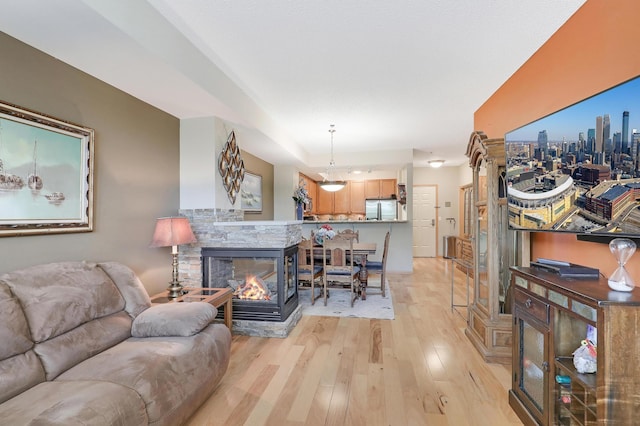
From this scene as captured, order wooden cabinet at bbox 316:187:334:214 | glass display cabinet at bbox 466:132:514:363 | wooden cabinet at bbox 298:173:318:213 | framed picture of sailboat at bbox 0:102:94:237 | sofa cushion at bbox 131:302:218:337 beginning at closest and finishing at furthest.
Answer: framed picture of sailboat at bbox 0:102:94:237 → sofa cushion at bbox 131:302:218:337 → glass display cabinet at bbox 466:132:514:363 → wooden cabinet at bbox 298:173:318:213 → wooden cabinet at bbox 316:187:334:214

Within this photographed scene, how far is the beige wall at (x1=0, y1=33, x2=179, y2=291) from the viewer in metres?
1.78

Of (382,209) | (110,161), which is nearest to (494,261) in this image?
(110,161)

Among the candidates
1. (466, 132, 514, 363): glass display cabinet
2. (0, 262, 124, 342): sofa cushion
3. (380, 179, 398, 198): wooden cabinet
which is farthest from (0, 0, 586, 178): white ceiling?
(380, 179, 398, 198): wooden cabinet

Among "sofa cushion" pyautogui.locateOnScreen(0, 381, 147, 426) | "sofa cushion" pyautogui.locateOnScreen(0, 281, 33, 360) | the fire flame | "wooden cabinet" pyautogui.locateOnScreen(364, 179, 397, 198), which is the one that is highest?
"wooden cabinet" pyautogui.locateOnScreen(364, 179, 397, 198)

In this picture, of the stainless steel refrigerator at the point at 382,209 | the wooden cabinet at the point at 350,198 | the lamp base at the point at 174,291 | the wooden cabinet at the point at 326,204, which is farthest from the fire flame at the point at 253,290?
the wooden cabinet at the point at 326,204

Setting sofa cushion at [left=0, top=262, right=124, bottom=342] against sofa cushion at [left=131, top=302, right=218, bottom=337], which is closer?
sofa cushion at [left=0, top=262, right=124, bottom=342]

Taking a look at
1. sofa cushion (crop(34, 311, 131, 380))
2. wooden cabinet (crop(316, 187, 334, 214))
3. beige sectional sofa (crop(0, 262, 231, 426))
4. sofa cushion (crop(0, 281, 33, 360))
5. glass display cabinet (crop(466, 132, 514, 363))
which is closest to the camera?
beige sectional sofa (crop(0, 262, 231, 426))

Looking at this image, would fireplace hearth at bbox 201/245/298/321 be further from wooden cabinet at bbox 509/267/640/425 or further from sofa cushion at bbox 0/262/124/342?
wooden cabinet at bbox 509/267/640/425

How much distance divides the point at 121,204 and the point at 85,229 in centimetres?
39

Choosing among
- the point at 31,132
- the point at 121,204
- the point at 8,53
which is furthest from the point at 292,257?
the point at 8,53

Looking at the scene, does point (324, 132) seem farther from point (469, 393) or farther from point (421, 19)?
point (469, 393)

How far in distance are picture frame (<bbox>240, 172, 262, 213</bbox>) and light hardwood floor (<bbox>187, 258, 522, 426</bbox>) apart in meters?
2.37

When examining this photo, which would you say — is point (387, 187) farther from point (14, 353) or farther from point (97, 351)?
point (14, 353)

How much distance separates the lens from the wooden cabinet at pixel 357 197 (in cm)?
816
